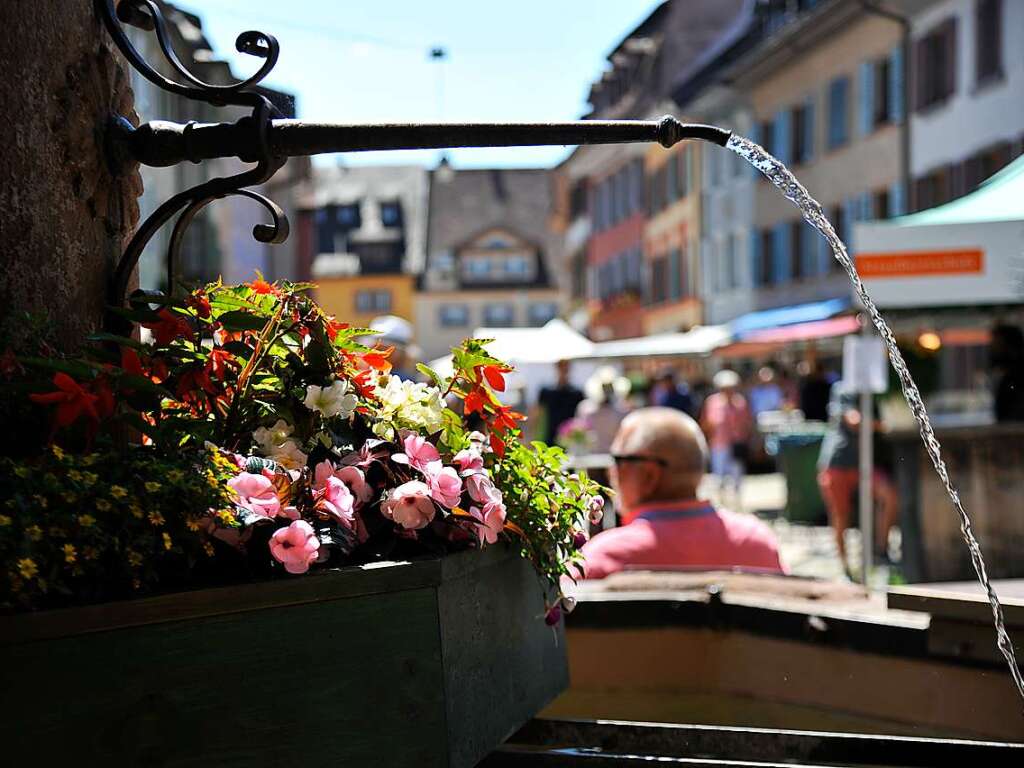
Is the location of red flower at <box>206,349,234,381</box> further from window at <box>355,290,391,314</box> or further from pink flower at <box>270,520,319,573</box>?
window at <box>355,290,391,314</box>

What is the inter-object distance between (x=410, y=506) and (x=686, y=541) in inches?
121

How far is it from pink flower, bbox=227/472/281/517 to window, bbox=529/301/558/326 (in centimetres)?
7080

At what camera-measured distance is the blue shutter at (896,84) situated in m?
26.5

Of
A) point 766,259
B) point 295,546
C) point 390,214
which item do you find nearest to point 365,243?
point 390,214

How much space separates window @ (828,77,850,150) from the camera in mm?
29281

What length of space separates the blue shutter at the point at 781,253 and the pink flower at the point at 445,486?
31393 mm

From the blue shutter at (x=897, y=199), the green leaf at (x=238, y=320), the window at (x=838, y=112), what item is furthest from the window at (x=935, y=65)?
the green leaf at (x=238, y=320)

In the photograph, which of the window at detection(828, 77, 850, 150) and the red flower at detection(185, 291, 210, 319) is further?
the window at detection(828, 77, 850, 150)

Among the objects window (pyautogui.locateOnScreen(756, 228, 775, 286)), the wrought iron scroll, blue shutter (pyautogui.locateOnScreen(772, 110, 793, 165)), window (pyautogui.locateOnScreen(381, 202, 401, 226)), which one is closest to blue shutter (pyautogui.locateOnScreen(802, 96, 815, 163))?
blue shutter (pyautogui.locateOnScreen(772, 110, 793, 165))

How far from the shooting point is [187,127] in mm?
2166

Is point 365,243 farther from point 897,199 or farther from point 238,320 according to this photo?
point 238,320

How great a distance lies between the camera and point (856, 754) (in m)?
2.34

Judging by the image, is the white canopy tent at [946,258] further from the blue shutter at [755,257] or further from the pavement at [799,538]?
the blue shutter at [755,257]

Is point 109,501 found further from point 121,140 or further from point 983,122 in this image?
point 983,122
